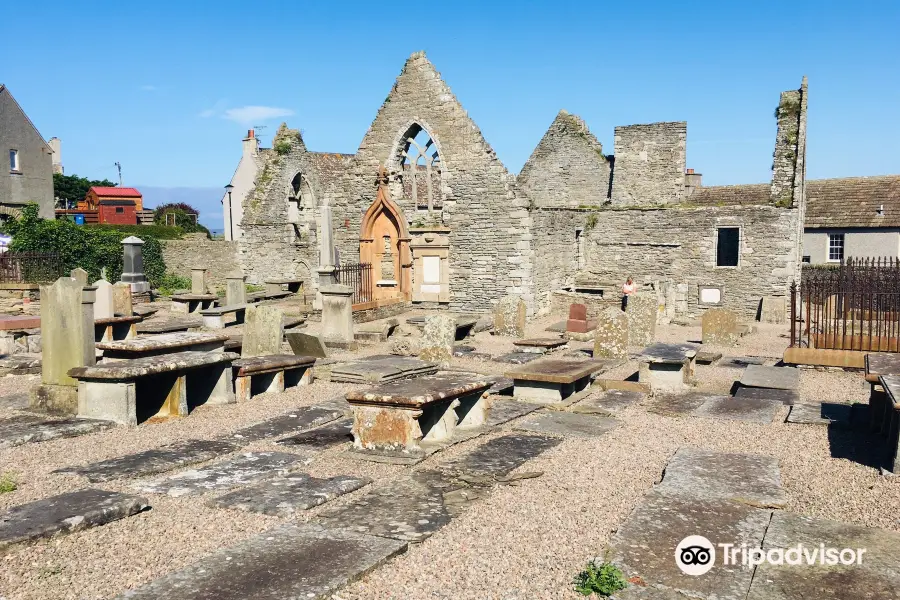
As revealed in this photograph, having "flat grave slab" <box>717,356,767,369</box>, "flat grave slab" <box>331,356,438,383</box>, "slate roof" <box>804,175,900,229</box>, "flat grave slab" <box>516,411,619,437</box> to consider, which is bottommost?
"flat grave slab" <box>717,356,767,369</box>

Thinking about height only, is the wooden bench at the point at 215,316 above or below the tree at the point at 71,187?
below

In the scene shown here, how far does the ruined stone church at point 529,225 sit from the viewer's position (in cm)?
2205

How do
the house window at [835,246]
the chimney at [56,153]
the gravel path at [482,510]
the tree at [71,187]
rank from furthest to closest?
the tree at [71,187] → the chimney at [56,153] → the house window at [835,246] → the gravel path at [482,510]

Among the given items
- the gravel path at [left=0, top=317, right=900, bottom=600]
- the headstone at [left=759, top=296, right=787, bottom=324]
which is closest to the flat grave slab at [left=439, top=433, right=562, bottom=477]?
the gravel path at [left=0, top=317, right=900, bottom=600]

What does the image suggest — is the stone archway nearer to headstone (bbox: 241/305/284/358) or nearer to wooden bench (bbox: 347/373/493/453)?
headstone (bbox: 241/305/284/358)

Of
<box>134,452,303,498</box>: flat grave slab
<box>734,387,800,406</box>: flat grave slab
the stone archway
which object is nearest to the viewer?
<box>134,452,303,498</box>: flat grave slab

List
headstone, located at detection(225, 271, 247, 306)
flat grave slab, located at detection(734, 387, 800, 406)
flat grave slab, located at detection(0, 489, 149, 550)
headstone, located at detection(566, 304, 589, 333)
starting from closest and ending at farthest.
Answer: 1. flat grave slab, located at detection(0, 489, 149, 550)
2. flat grave slab, located at detection(734, 387, 800, 406)
3. headstone, located at detection(566, 304, 589, 333)
4. headstone, located at detection(225, 271, 247, 306)

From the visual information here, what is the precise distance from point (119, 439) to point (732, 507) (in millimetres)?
6315

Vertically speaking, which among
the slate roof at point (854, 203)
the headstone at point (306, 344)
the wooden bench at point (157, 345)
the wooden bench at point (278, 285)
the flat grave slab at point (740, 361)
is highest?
the slate roof at point (854, 203)

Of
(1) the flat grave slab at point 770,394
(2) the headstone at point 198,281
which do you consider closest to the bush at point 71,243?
(2) the headstone at point 198,281

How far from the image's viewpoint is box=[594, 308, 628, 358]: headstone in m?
14.0

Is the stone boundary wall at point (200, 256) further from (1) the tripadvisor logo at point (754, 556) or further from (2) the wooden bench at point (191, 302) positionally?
(1) the tripadvisor logo at point (754, 556)

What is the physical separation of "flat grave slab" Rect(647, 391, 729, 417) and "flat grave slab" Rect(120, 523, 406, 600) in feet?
18.4

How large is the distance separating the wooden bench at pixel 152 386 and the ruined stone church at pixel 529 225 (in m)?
9.86
